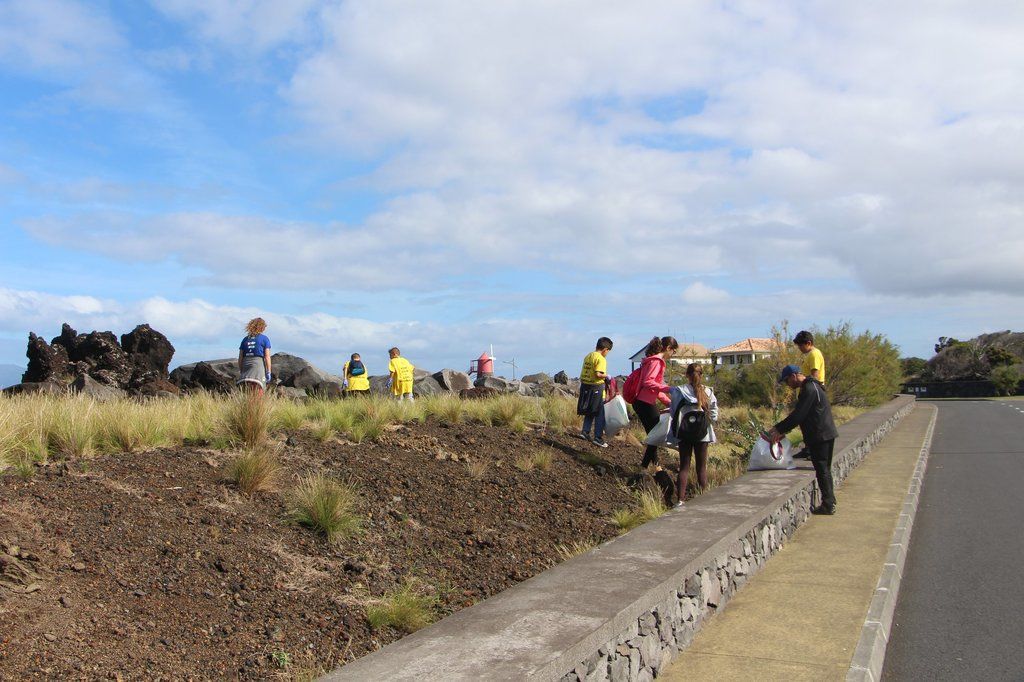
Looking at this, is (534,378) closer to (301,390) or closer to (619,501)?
(301,390)

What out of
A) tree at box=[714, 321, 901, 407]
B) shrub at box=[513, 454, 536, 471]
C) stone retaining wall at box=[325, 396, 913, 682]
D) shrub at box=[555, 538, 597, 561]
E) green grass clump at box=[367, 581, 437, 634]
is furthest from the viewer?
tree at box=[714, 321, 901, 407]

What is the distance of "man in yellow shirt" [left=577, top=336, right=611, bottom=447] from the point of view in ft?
40.3

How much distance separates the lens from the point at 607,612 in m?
4.29

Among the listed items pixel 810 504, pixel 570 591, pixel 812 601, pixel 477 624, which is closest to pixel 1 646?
pixel 477 624

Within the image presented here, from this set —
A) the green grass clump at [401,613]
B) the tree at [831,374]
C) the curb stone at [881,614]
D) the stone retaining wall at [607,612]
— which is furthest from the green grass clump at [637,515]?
the tree at [831,374]

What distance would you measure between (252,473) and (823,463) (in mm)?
5957

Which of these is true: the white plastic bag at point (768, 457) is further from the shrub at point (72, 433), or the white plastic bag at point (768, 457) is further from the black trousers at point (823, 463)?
the shrub at point (72, 433)

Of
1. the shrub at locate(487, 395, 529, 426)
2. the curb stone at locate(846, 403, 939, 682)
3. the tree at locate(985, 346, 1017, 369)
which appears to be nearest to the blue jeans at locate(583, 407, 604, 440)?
the shrub at locate(487, 395, 529, 426)

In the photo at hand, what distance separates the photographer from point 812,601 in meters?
6.17

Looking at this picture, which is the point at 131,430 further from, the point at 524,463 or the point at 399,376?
the point at 399,376

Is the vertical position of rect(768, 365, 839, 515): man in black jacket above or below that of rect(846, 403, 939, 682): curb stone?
above

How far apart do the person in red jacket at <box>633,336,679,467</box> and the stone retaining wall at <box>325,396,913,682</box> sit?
9.86ft

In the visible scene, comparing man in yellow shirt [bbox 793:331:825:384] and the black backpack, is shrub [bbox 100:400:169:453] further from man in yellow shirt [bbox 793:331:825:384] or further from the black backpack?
man in yellow shirt [bbox 793:331:825:384]

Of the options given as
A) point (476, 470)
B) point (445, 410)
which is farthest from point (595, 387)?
point (476, 470)
